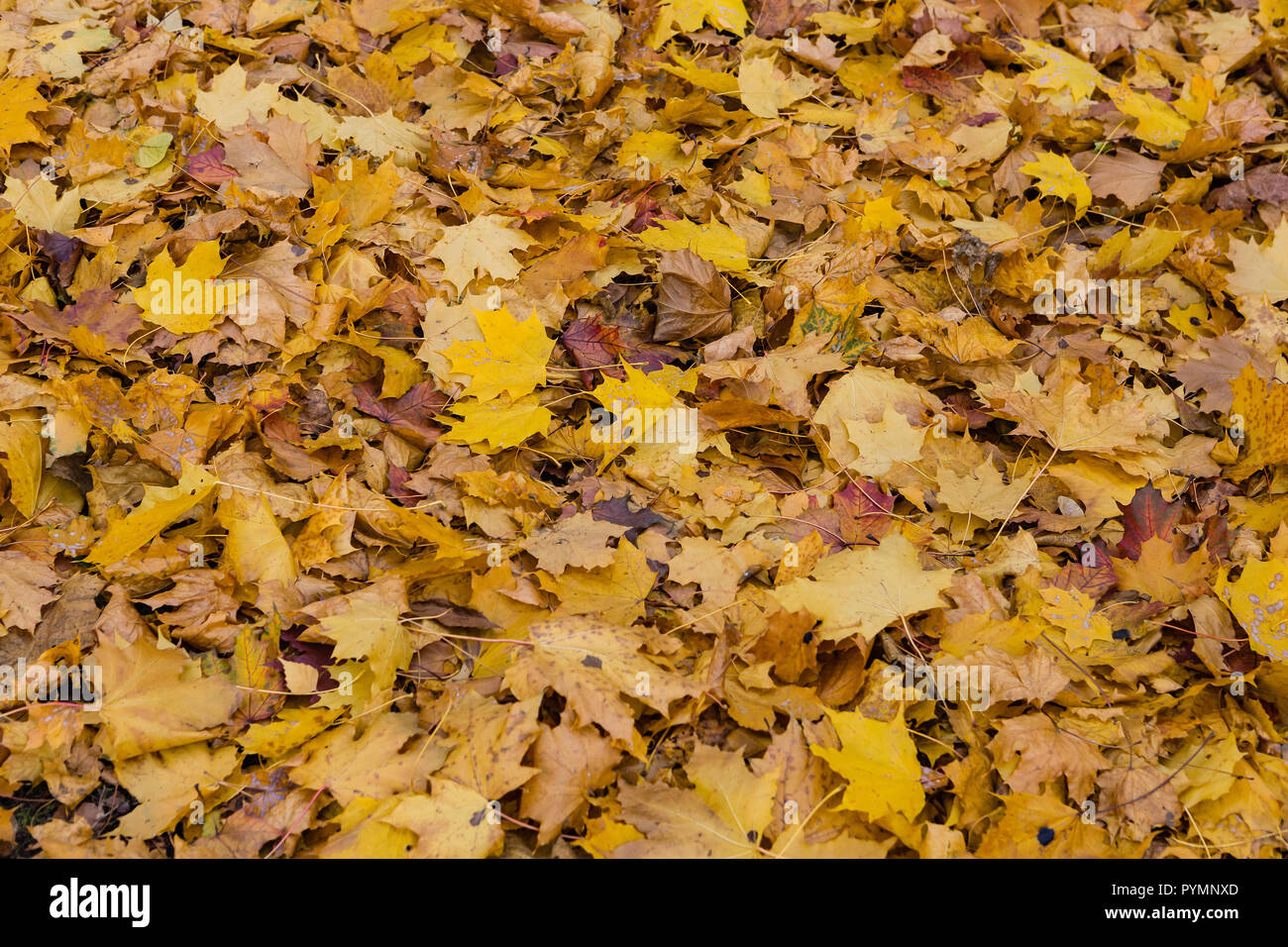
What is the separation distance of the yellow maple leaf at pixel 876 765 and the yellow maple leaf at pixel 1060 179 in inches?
75.1

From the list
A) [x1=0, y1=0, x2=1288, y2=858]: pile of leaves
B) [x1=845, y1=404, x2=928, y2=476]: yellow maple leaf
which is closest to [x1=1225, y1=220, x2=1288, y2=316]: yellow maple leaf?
[x1=0, y1=0, x2=1288, y2=858]: pile of leaves

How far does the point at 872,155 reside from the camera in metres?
2.90

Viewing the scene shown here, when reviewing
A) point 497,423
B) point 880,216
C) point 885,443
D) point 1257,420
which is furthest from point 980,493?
point 497,423

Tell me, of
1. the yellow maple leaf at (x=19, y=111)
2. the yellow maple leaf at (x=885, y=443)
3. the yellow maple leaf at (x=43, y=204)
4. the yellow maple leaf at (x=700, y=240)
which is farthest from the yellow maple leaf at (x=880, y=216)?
the yellow maple leaf at (x=19, y=111)

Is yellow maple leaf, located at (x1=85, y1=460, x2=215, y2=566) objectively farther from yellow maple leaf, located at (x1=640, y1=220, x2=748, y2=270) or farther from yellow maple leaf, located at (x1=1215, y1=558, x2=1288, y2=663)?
yellow maple leaf, located at (x1=1215, y1=558, x2=1288, y2=663)

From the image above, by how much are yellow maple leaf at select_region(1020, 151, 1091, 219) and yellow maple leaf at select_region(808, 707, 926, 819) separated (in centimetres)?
191

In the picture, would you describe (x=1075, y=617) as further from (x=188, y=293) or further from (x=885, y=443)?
(x=188, y=293)

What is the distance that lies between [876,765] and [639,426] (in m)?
1.03

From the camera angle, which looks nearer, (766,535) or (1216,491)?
(766,535)

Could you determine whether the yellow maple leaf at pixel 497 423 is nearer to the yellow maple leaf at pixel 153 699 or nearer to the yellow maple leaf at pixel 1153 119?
the yellow maple leaf at pixel 153 699

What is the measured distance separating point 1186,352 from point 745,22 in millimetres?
1894

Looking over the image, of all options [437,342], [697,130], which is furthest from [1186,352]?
[437,342]

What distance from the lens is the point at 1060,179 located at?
9.25 ft

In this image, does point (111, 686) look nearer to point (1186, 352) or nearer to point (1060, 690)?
point (1060, 690)
